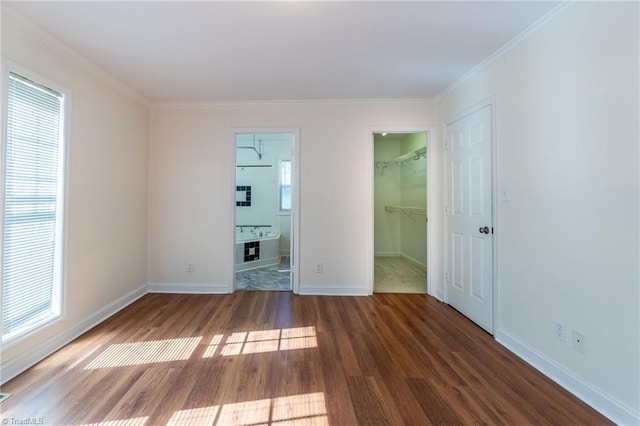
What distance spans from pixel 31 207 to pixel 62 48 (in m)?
1.29

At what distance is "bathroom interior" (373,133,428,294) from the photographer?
487 cm

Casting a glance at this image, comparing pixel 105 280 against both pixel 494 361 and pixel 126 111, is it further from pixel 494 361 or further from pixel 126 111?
pixel 494 361

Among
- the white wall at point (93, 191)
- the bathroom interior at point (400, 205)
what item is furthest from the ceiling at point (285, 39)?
the bathroom interior at point (400, 205)

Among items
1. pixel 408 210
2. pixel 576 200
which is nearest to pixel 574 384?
pixel 576 200

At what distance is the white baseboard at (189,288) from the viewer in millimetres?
3428

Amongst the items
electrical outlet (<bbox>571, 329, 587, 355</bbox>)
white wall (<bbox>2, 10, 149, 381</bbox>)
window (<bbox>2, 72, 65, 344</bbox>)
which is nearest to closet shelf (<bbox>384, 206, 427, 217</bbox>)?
electrical outlet (<bbox>571, 329, 587, 355</bbox>)

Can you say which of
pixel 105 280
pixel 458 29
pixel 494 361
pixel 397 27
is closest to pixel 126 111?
pixel 105 280

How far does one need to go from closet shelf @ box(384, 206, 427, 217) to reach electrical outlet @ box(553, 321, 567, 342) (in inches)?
113

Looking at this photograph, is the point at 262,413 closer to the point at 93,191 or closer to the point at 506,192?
the point at 506,192

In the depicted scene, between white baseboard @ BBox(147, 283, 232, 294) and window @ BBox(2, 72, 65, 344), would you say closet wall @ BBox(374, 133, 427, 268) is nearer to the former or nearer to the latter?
white baseboard @ BBox(147, 283, 232, 294)

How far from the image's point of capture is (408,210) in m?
5.25

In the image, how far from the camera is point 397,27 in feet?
6.27

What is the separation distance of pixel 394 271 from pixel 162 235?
360cm

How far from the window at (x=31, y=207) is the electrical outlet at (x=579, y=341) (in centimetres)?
360
